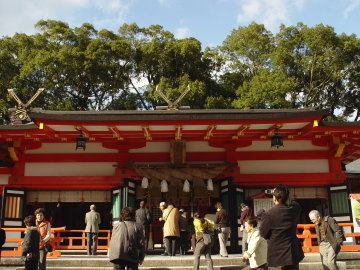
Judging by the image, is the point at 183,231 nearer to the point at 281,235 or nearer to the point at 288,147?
the point at 288,147

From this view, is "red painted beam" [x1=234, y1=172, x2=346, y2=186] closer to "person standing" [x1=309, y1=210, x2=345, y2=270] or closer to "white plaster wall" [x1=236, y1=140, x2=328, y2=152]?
"white plaster wall" [x1=236, y1=140, x2=328, y2=152]

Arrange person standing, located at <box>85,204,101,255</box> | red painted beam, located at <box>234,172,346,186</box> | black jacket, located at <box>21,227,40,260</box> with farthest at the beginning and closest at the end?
red painted beam, located at <box>234,172,346,186</box>
person standing, located at <box>85,204,101,255</box>
black jacket, located at <box>21,227,40,260</box>

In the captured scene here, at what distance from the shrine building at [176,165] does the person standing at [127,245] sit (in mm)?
6518

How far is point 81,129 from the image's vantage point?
489 inches

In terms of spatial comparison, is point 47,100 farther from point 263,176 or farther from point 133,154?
point 263,176

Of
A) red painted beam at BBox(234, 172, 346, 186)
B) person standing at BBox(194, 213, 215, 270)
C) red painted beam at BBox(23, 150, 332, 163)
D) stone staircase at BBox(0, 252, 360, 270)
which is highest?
red painted beam at BBox(23, 150, 332, 163)

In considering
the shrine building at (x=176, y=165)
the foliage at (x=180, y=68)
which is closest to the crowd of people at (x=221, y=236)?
the shrine building at (x=176, y=165)

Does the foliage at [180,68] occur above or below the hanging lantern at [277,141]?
above

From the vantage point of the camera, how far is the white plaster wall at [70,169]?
13633 mm

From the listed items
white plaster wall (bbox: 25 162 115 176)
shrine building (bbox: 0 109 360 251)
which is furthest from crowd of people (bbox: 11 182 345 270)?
white plaster wall (bbox: 25 162 115 176)

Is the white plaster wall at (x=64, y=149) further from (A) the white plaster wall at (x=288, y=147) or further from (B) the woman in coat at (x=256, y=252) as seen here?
(B) the woman in coat at (x=256, y=252)

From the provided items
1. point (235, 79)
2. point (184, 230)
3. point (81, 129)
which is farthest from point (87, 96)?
point (184, 230)

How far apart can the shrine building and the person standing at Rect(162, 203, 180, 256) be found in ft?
5.87

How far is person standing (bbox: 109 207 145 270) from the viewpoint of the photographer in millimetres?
6098
